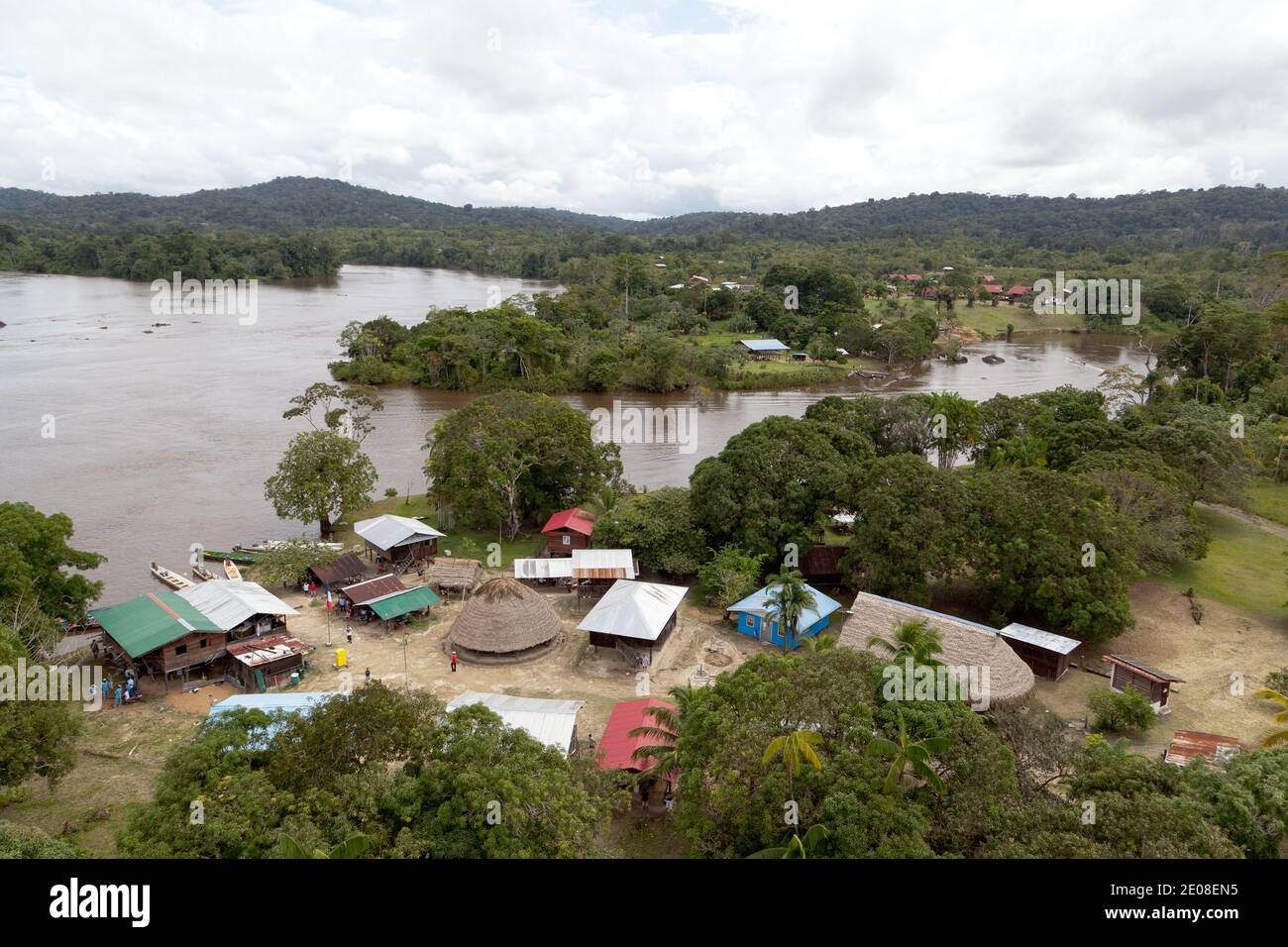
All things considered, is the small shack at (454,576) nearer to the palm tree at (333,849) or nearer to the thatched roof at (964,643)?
the thatched roof at (964,643)

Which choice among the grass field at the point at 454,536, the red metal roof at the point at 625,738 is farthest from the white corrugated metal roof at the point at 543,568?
the red metal roof at the point at 625,738

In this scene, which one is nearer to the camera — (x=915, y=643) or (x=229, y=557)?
(x=915, y=643)

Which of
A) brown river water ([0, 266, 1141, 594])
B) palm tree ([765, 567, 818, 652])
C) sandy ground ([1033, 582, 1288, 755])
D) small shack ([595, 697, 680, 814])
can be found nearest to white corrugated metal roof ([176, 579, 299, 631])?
brown river water ([0, 266, 1141, 594])

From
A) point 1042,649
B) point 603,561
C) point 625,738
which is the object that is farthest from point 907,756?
point 603,561

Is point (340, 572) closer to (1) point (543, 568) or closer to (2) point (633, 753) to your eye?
(1) point (543, 568)

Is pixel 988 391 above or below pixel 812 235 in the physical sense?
below
